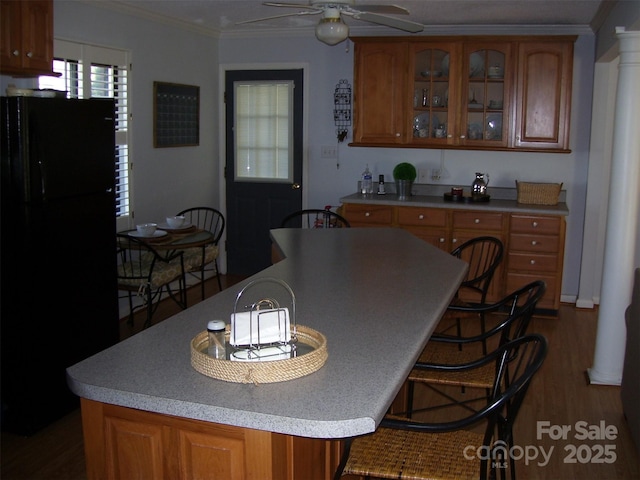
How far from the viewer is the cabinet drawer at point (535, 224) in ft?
17.8

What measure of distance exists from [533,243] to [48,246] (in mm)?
3669

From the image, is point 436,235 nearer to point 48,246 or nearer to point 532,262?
point 532,262

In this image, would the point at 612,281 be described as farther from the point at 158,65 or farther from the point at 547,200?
the point at 158,65

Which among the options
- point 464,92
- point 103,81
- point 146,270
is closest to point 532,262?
Answer: point 464,92

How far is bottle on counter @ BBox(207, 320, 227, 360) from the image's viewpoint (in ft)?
6.43

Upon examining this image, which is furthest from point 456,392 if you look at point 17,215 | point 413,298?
point 17,215

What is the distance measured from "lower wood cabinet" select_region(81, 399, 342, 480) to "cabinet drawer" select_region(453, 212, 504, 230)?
3.88 metres

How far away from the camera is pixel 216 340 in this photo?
6.43 ft

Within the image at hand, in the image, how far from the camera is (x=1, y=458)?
10.6 ft

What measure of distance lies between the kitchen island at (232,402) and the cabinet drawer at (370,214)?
3343 millimetres

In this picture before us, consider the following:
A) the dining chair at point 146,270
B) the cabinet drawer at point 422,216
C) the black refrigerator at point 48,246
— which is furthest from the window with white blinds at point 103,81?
the cabinet drawer at point 422,216

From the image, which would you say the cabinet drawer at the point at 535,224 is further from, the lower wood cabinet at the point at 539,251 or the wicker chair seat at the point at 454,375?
the wicker chair seat at the point at 454,375

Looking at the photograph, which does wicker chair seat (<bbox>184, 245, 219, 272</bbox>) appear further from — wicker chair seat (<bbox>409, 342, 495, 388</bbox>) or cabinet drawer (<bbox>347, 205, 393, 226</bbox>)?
wicker chair seat (<bbox>409, 342, 495, 388</bbox>)

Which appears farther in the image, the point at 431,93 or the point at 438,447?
the point at 431,93
